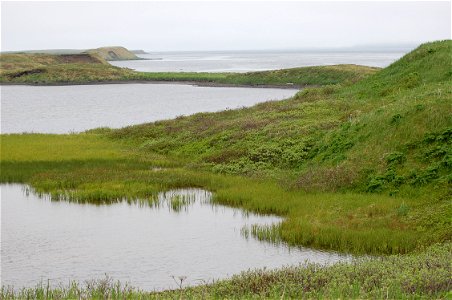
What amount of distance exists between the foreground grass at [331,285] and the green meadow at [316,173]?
2.0 inches

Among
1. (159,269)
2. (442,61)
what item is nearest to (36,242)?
(159,269)

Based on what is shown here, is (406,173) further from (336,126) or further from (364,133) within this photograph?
(336,126)

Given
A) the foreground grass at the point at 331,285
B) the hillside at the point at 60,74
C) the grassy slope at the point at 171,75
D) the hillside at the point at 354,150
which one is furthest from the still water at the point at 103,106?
the foreground grass at the point at 331,285

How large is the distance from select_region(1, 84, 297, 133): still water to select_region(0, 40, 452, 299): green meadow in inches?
826

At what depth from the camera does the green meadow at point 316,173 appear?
13812 millimetres

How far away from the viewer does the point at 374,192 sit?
26922mm

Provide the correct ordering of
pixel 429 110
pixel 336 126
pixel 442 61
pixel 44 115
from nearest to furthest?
pixel 429 110 → pixel 336 126 → pixel 442 61 → pixel 44 115

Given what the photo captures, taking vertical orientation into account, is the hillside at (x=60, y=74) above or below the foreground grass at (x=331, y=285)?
above

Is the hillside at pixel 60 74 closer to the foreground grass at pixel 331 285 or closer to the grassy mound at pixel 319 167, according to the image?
the grassy mound at pixel 319 167

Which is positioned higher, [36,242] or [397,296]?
[397,296]

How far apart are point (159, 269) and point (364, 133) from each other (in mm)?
16551

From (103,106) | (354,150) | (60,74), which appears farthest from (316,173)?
(60,74)

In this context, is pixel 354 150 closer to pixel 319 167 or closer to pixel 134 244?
pixel 319 167

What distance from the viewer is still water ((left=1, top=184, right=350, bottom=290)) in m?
18.8
